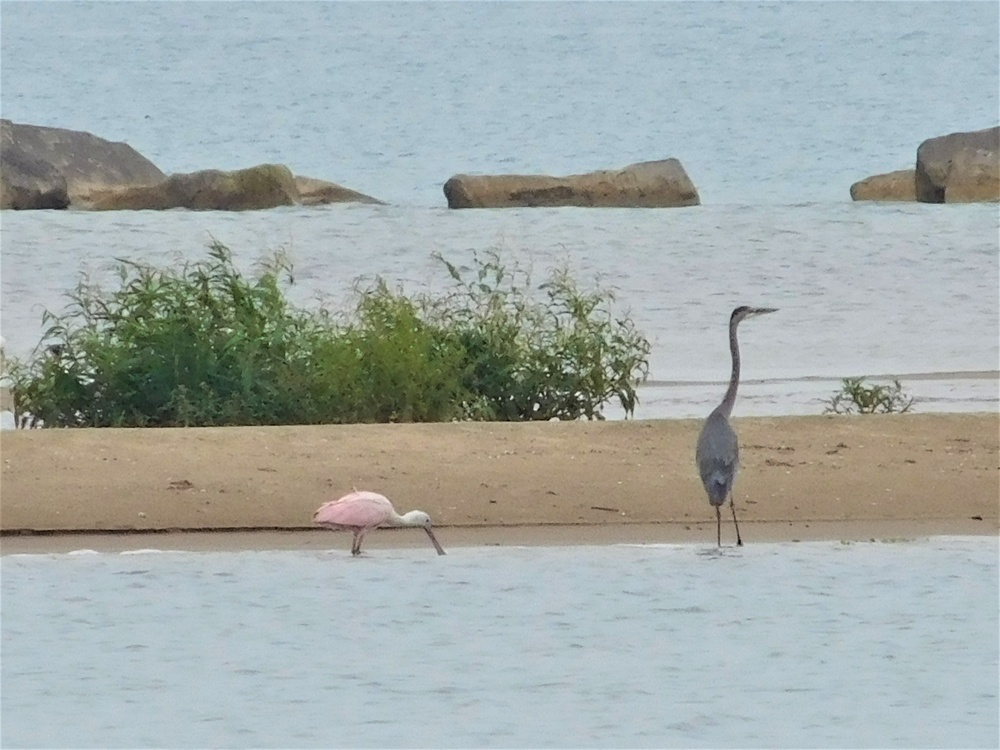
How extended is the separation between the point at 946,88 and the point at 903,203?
39465 millimetres

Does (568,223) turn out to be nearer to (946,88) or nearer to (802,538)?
(802,538)

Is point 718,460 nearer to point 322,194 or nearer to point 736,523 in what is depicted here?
point 736,523

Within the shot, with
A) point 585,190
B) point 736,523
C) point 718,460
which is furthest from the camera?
point 585,190

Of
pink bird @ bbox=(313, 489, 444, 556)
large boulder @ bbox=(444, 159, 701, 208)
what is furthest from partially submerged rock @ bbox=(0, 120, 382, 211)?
pink bird @ bbox=(313, 489, 444, 556)

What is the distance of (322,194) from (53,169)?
182 inches

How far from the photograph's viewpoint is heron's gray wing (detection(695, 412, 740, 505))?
11180 mm

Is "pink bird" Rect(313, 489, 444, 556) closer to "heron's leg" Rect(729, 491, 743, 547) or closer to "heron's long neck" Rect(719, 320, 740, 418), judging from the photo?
"heron's leg" Rect(729, 491, 743, 547)

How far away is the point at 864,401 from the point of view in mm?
14430

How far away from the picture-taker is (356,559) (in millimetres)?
11352

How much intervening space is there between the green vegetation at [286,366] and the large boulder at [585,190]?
86.8ft

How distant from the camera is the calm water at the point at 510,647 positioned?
8.58m

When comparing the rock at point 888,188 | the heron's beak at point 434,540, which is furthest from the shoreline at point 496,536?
the rock at point 888,188

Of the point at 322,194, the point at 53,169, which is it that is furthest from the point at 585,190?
the point at 53,169

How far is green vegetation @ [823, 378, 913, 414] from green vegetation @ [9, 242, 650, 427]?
1358 millimetres
